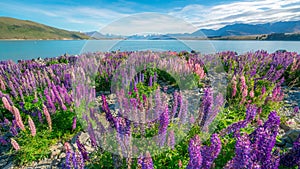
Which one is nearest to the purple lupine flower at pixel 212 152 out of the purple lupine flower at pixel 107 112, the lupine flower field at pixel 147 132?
the lupine flower field at pixel 147 132

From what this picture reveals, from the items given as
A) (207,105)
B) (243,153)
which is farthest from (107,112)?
(243,153)

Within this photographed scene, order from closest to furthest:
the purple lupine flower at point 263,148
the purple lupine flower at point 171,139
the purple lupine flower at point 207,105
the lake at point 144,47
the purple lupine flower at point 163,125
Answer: the purple lupine flower at point 263,148 → the purple lupine flower at point 163,125 → the purple lupine flower at point 171,139 → the purple lupine flower at point 207,105 → the lake at point 144,47

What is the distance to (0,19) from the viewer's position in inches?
7751

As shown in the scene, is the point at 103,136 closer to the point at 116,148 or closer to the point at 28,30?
the point at 116,148

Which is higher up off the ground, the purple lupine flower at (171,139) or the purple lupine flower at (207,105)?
the purple lupine flower at (207,105)

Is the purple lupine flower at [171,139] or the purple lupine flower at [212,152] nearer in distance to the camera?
the purple lupine flower at [212,152]

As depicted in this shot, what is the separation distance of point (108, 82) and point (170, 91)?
2.42 meters

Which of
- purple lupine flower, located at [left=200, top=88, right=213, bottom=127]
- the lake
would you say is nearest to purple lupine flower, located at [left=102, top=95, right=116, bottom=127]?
purple lupine flower, located at [left=200, top=88, right=213, bottom=127]

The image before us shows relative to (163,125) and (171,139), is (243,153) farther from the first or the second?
(171,139)

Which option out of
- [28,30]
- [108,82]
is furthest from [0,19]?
[108,82]

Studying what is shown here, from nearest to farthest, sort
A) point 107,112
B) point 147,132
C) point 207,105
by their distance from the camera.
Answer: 1. point 107,112
2. point 207,105
3. point 147,132

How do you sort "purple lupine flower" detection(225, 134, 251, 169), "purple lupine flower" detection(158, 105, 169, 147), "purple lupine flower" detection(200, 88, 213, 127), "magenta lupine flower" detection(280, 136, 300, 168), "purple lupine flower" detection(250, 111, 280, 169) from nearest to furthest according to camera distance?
1. "purple lupine flower" detection(225, 134, 251, 169)
2. "purple lupine flower" detection(250, 111, 280, 169)
3. "magenta lupine flower" detection(280, 136, 300, 168)
4. "purple lupine flower" detection(158, 105, 169, 147)
5. "purple lupine flower" detection(200, 88, 213, 127)

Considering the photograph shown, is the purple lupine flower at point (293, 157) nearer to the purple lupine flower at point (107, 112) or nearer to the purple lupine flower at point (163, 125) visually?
the purple lupine flower at point (163, 125)

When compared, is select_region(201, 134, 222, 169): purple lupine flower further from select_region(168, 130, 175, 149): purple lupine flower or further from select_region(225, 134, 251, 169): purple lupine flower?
select_region(168, 130, 175, 149): purple lupine flower
